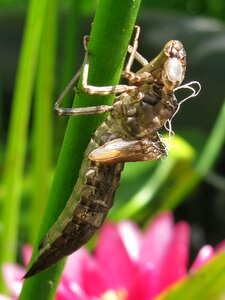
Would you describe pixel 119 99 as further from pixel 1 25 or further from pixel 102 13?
pixel 1 25

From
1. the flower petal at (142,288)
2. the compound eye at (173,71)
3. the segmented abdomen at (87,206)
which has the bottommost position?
the flower petal at (142,288)

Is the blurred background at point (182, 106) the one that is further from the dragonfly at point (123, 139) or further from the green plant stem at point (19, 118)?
the dragonfly at point (123, 139)

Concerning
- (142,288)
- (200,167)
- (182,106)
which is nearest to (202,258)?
(142,288)

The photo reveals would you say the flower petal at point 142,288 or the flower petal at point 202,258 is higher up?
the flower petal at point 202,258

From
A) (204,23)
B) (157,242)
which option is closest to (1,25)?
(204,23)

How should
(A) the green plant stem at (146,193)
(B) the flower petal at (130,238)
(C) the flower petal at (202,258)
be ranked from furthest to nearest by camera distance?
(A) the green plant stem at (146,193)
(B) the flower petal at (130,238)
(C) the flower petal at (202,258)

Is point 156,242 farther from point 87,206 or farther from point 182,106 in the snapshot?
point 182,106

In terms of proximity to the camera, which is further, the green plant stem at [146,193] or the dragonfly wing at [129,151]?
the green plant stem at [146,193]

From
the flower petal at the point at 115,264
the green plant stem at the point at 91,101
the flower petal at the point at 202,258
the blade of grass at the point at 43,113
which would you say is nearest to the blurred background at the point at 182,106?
the blade of grass at the point at 43,113
